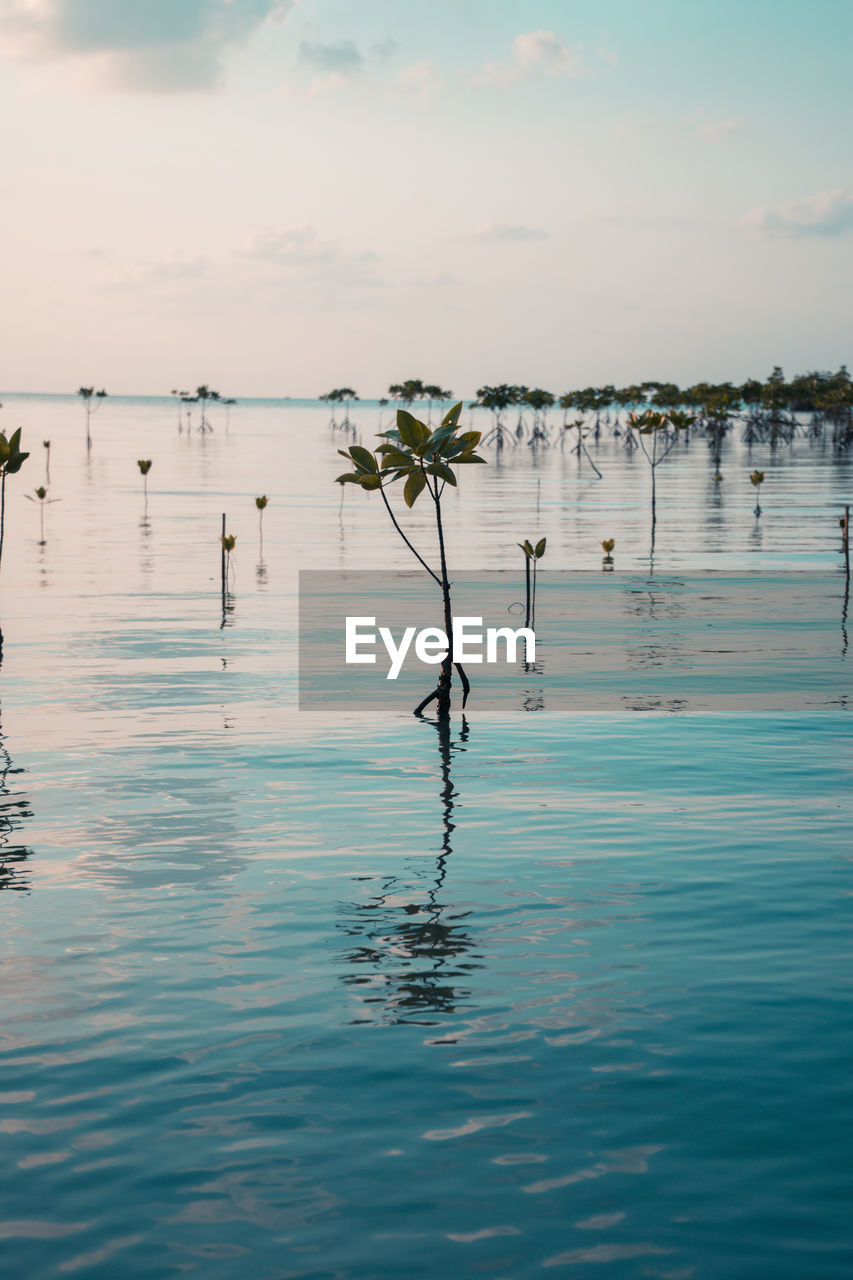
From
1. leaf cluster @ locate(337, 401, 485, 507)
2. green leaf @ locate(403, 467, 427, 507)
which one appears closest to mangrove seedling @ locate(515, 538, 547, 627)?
leaf cluster @ locate(337, 401, 485, 507)

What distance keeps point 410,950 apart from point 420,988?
Answer: 65 cm

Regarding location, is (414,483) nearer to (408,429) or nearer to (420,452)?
(420,452)

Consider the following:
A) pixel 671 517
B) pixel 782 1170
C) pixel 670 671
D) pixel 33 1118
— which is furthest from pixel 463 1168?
pixel 671 517

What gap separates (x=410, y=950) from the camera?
8.66m

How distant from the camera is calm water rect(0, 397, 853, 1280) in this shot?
564cm

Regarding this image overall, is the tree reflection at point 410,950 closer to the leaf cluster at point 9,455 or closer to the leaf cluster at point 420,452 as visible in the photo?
the leaf cluster at point 420,452

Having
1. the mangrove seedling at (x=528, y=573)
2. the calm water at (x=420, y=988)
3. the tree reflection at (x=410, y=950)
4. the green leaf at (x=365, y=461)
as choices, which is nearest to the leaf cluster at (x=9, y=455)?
the calm water at (x=420, y=988)

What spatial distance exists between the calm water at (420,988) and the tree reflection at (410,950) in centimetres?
4

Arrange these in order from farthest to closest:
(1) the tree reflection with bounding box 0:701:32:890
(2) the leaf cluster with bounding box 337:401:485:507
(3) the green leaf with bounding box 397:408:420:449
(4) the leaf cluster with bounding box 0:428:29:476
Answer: (4) the leaf cluster with bounding box 0:428:29:476 → (2) the leaf cluster with bounding box 337:401:485:507 → (3) the green leaf with bounding box 397:408:420:449 → (1) the tree reflection with bounding box 0:701:32:890

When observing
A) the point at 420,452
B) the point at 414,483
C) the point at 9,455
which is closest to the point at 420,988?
the point at 414,483

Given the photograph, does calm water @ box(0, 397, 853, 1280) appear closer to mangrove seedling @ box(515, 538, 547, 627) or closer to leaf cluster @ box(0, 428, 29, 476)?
leaf cluster @ box(0, 428, 29, 476)

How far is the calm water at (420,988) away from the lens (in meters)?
5.64

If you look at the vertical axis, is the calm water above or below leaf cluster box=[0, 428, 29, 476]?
below

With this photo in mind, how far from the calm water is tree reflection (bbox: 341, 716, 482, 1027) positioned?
0.04m
